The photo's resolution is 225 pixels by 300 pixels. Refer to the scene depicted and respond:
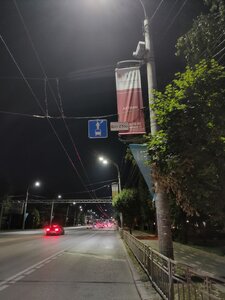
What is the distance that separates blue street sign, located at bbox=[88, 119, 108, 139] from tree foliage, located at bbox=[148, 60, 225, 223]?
788 centimetres

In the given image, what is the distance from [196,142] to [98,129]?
868cm

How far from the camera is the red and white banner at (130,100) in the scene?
965 cm

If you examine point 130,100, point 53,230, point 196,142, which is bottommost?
point 196,142

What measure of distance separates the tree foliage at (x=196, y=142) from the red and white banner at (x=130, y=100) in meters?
3.91

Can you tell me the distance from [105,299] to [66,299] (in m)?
0.84

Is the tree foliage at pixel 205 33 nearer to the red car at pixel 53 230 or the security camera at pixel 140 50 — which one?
the security camera at pixel 140 50

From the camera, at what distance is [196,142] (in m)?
5.22

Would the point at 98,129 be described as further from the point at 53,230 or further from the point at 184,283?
the point at 53,230

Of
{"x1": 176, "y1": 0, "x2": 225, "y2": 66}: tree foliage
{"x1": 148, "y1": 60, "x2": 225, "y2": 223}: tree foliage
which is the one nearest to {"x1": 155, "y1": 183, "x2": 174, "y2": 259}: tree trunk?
{"x1": 148, "y1": 60, "x2": 225, "y2": 223}: tree foliage

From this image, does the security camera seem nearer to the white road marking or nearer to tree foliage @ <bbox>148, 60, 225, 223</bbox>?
tree foliage @ <bbox>148, 60, 225, 223</bbox>

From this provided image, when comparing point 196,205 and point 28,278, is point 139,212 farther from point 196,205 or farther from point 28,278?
point 196,205

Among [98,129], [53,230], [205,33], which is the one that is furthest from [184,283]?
[53,230]

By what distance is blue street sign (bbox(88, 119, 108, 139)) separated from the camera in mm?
13516

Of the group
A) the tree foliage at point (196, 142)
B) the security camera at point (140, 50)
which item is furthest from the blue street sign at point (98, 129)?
the tree foliage at point (196, 142)
